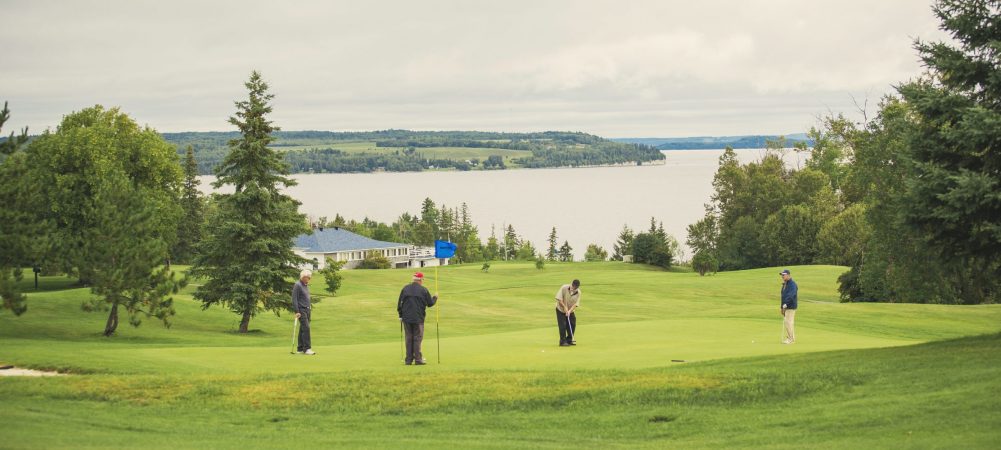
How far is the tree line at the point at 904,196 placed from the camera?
51.3 feet

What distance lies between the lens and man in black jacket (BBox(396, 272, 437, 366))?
19.2m

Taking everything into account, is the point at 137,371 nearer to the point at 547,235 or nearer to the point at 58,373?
→ the point at 58,373

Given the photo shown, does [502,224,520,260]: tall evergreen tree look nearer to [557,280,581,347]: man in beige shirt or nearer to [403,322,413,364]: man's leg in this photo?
[557,280,581,347]: man in beige shirt

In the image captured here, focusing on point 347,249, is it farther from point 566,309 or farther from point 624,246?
point 566,309

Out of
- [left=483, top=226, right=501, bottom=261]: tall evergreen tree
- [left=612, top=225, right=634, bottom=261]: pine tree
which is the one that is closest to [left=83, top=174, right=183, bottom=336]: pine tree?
[left=612, top=225, right=634, bottom=261]: pine tree

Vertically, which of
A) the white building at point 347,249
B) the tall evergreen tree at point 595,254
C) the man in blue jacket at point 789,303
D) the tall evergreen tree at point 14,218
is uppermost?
the tall evergreen tree at point 14,218

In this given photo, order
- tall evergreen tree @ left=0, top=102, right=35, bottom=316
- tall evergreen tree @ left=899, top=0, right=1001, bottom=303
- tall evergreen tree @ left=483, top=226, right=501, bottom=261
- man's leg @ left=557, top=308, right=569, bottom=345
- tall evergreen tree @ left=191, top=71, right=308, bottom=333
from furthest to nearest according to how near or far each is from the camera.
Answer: tall evergreen tree @ left=483, top=226, right=501, bottom=261 < tall evergreen tree @ left=191, top=71, right=308, bottom=333 < man's leg @ left=557, top=308, right=569, bottom=345 < tall evergreen tree @ left=0, top=102, right=35, bottom=316 < tall evergreen tree @ left=899, top=0, right=1001, bottom=303

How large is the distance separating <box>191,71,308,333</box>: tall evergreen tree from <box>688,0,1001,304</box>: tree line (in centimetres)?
2287

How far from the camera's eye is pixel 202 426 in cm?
1291

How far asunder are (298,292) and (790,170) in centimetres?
10150

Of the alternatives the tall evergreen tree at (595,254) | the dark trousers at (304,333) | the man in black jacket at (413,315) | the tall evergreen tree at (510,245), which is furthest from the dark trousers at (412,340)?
the tall evergreen tree at (510,245)

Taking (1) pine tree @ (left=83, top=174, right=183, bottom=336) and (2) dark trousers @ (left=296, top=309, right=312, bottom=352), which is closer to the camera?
(2) dark trousers @ (left=296, top=309, right=312, bottom=352)

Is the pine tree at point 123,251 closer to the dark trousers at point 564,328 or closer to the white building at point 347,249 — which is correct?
the dark trousers at point 564,328

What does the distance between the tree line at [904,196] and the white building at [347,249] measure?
1455 inches
